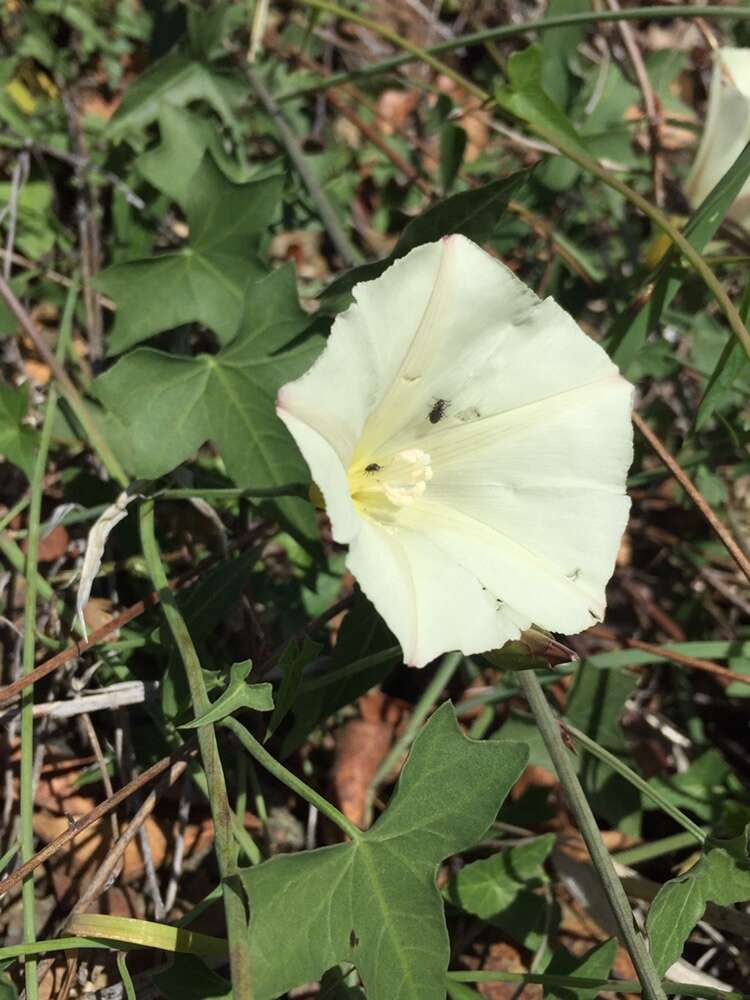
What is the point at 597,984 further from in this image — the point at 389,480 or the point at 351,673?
the point at 389,480

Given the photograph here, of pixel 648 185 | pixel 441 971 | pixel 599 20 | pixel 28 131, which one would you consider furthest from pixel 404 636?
pixel 648 185

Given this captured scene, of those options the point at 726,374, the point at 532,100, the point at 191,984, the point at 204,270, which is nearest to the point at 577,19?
the point at 532,100

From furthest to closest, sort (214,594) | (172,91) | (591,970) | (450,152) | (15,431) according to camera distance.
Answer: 1. (172,91)
2. (450,152)
3. (15,431)
4. (214,594)
5. (591,970)

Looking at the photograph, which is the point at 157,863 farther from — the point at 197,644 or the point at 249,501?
the point at 249,501

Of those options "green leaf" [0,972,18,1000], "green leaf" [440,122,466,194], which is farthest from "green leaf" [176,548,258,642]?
"green leaf" [440,122,466,194]

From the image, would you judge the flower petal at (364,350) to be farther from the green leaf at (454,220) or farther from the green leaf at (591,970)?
the green leaf at (591,970)

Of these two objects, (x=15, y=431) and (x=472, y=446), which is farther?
(x=15, y=431)
